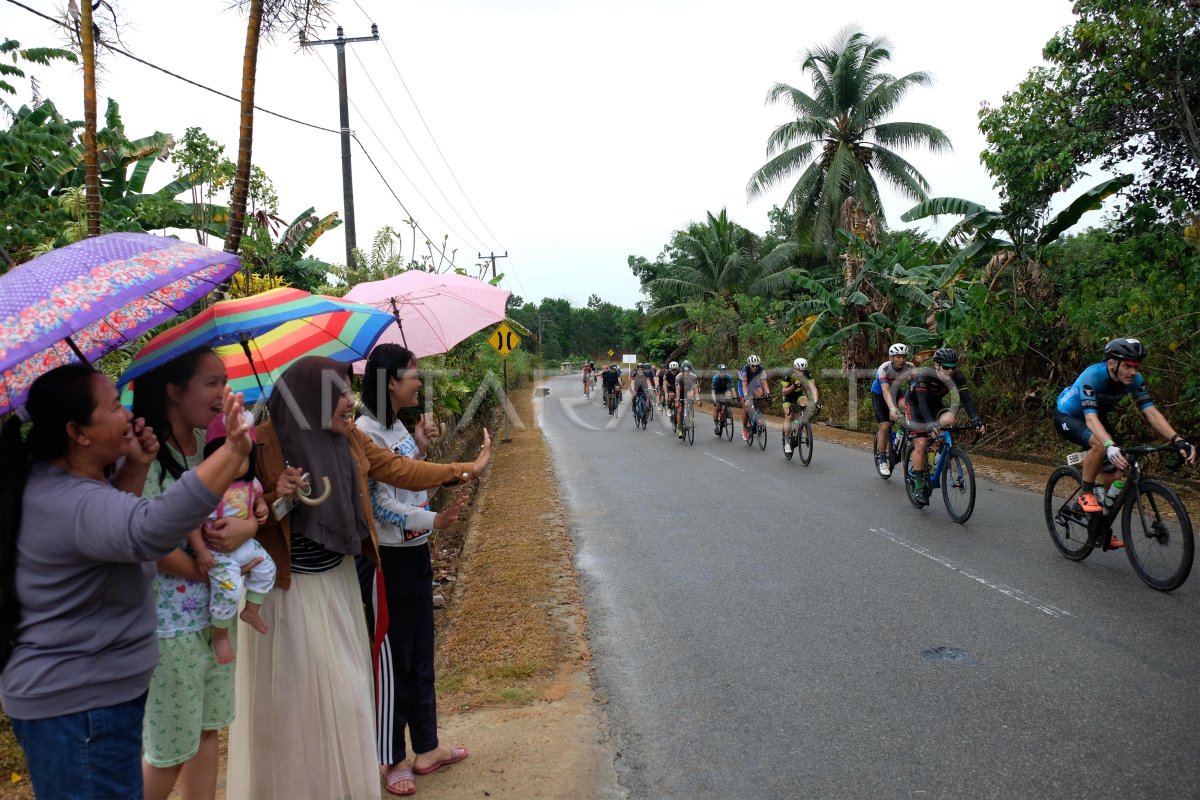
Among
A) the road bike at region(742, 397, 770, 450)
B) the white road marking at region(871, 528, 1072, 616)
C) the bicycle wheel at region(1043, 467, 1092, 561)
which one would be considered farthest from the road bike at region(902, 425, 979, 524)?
the road bike at region(742, 397, 770, 450)

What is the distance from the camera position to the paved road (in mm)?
3695

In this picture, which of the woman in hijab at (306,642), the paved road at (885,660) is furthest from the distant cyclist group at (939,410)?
the woman in hijab at (306,642)

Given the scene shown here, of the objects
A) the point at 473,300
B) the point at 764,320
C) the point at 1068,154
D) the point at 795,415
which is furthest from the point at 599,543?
the point at 764,320

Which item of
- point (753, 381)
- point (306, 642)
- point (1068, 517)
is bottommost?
point (1068, 517)

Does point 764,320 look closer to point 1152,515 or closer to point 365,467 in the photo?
point 1152,515

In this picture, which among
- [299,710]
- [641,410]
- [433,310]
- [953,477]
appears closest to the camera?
[299,710]

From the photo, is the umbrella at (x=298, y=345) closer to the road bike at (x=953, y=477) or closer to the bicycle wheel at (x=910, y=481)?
the road bike at (x=953, y=477)

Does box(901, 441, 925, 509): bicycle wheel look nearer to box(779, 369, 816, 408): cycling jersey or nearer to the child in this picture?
box(779, 369, 816, 408): cycling jersey

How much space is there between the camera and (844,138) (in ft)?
97.6

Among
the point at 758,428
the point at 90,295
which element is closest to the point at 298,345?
the point at 90,295

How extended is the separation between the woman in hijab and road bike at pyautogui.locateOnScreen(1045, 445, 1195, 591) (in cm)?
547

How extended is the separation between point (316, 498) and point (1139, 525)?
596cm

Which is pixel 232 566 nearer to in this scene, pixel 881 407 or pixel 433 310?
pixel 433 310

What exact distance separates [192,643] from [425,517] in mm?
1077
